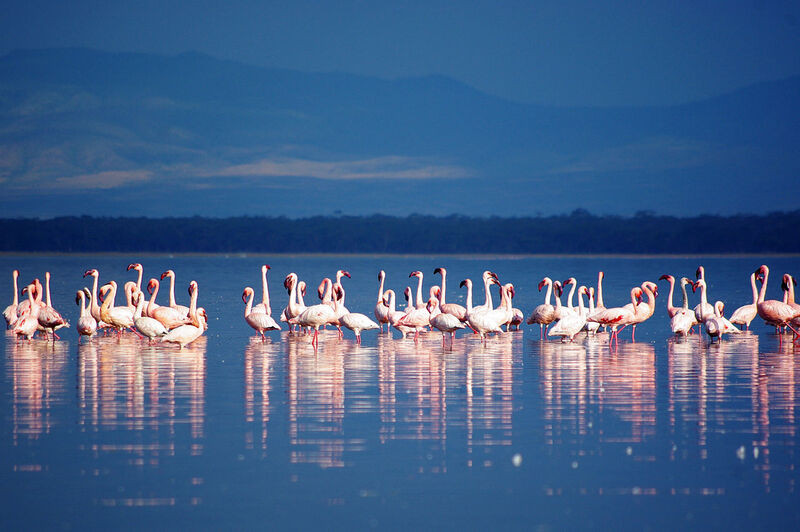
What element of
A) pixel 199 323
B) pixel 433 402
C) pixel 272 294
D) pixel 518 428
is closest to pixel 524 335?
pixel 199 323

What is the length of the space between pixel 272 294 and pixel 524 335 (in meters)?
16.4

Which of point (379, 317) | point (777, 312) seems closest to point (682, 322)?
point (777, 312)

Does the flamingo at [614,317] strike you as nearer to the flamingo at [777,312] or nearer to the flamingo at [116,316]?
the flamingo at [777,312]

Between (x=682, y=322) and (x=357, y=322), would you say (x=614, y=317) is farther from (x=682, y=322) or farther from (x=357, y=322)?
(x=357, y=322)

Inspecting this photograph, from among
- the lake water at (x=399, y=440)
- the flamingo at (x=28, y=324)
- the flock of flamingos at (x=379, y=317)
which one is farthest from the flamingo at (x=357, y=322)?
the flamingo at (x=28, y=324)

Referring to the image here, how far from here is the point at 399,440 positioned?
9727 mm

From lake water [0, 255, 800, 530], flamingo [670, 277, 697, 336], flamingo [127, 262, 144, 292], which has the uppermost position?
flamingo [127, 262, 144, 292]

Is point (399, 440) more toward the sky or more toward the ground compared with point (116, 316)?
more toward the ground

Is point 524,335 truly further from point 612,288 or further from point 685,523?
point 612,288

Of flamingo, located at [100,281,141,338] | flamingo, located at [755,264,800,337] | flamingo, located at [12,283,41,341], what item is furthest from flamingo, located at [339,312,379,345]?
flamingo, located at [755,264,800,337]

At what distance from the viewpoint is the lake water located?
24.8ft

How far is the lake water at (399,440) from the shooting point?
24.8ft

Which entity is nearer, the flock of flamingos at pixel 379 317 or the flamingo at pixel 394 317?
the flock of flamingos at pixel 379 317

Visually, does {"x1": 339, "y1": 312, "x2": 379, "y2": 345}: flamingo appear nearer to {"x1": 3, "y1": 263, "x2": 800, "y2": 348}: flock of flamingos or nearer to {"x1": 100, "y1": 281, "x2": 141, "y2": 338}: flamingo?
{"x1": 3, "y1": 263, "x2": 800, "y2": 348}: flock of flamingos
